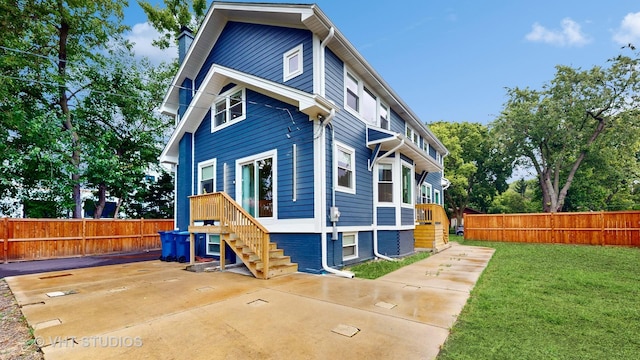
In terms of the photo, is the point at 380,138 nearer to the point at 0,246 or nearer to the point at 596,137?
the point at 0,246

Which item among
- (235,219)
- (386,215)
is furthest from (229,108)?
(386,215)

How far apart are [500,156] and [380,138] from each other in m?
22.1

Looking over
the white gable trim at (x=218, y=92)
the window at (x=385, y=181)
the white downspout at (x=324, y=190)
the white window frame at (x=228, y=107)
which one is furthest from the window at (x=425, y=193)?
the white window frame at (x=228, y=107)

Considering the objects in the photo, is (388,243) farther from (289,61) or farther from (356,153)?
(289,61)

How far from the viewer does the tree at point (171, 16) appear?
65.0 ft

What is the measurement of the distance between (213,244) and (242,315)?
647 cm

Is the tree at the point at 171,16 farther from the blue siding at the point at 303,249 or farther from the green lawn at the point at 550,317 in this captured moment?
the green lawn at the point at 550,317

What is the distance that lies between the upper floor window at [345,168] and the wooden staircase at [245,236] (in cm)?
229

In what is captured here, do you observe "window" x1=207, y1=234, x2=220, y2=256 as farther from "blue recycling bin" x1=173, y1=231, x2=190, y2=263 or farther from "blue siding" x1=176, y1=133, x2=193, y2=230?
"blue siding" x1=176, y1=133, x2=193, y2=230

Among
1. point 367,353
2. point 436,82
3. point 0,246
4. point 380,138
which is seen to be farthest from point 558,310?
point 436,82

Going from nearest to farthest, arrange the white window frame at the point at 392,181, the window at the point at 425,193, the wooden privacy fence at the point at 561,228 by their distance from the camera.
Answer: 1. the white window frame at the point at 392,181
2. the wooden privacy fence at the point at 561,228
3. the window at the point at 425,193

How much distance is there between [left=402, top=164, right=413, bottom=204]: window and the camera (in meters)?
10.2

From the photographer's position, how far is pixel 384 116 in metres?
11.1

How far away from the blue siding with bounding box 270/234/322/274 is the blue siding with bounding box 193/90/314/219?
0.54 meters
